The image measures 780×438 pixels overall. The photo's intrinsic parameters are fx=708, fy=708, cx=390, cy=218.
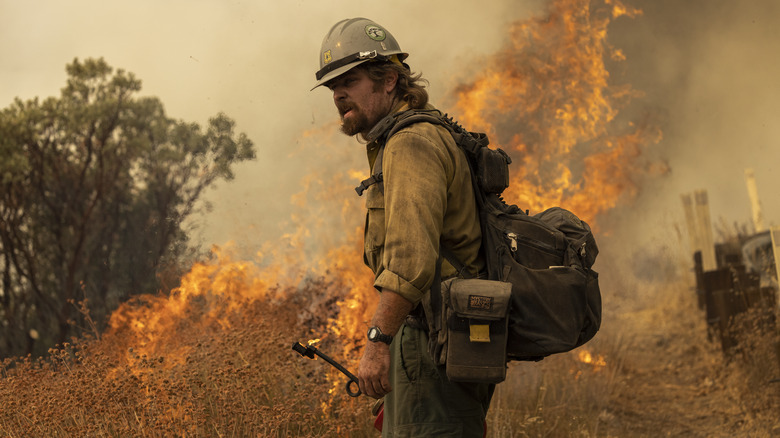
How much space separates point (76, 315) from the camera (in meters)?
7.98

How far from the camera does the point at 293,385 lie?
447 centimetres

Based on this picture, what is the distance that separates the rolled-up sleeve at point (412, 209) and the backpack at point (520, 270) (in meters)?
0.10

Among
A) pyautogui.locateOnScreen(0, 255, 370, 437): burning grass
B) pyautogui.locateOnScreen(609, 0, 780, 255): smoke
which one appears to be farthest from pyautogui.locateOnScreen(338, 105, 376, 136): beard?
pyautogui.locateOnScreen(609, 0, 780, 255): smoke

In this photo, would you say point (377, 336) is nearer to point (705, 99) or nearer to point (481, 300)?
point (481, 300)

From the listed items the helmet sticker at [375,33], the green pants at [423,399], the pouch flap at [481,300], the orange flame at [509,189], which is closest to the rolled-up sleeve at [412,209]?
the pouch flap at [481,300]

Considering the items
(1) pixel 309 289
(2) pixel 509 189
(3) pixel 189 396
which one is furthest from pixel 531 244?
(1) pixel 309 289

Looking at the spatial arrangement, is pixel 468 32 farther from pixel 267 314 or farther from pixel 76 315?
pixel 76 315

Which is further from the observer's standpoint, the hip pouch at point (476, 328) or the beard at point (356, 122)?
the beard at point (356, 122)

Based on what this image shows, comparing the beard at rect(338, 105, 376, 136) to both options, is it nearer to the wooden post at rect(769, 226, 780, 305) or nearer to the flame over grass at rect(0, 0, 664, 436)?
the flame over grass at rect(0, 0, 664, 436)

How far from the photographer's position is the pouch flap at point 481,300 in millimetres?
2326

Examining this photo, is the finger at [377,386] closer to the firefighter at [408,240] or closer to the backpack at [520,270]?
the firefighter at [408,240]

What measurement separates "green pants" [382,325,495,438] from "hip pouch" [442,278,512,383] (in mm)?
132

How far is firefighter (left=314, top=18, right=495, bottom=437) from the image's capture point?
2332 millimetres

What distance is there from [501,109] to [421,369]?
5.88 meters
